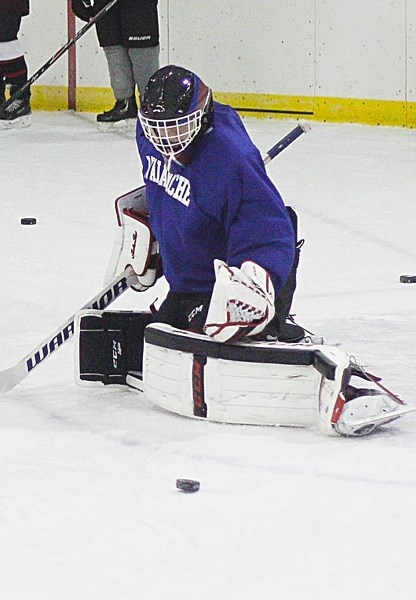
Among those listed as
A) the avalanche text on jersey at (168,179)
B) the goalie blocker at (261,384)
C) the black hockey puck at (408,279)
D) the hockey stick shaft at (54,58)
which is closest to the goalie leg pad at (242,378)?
the goalie blocker at (261,384)

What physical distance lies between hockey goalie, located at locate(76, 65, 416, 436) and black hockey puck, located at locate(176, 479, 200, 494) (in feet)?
0.97

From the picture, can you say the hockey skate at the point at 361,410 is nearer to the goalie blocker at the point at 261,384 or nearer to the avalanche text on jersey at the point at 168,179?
the goalie blocker at the point at 261,384

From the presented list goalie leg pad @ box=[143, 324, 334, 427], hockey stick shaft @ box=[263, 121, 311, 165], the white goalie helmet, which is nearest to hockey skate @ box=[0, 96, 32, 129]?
hockey stick shaft @ box=[263, 121, 311, 165]

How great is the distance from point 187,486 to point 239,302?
13.1 inches

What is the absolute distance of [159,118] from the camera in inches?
88.9

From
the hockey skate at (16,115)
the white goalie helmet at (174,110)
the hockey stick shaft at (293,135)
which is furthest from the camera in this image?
the hockey skate at (16,115)

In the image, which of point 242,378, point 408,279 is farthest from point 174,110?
point 408,279

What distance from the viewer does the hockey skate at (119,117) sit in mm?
6230

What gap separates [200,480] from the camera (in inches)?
79.4

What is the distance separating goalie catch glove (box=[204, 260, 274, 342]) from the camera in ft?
7.02

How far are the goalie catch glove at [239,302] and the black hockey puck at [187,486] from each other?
1.01ft

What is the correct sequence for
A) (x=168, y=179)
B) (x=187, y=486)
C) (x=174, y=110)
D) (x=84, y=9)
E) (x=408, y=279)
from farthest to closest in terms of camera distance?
1. (x=84, y=9)
2. (x=408, y=279)
3. (x=168, y=179)
4. (x=174, y=110)
5. (x=187, y=486)

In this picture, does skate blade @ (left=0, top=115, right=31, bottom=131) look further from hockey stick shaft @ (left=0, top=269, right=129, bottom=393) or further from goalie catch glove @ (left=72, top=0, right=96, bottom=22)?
hockey stick shaft @ (left=0, top=269, right=129, bottom=393)

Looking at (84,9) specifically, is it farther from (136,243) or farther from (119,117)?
(136,243)
